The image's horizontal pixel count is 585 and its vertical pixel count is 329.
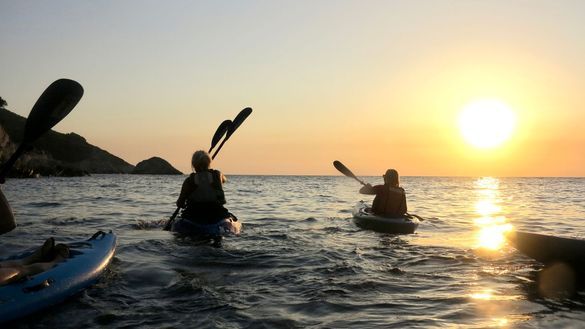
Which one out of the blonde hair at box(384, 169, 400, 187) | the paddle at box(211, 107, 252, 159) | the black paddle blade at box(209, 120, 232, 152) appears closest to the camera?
the blonde hair at box(384, 169, 400, 187)

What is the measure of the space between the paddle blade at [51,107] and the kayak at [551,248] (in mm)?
6252

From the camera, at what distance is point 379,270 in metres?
6.80

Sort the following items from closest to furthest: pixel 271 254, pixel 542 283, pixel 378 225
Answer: pixel 542 283 < pixel 271 254 < pixel 378 225

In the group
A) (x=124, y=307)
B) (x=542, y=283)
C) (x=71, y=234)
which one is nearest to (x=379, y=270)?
(x=542, y=283)

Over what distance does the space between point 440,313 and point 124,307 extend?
3.07 m

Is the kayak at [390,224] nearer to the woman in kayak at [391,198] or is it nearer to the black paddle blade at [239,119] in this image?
the woman in kayak at [391,198]

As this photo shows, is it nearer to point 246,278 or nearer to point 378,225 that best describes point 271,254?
point 246,278

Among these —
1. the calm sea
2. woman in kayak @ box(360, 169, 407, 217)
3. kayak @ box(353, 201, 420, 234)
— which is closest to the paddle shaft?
the calm sea

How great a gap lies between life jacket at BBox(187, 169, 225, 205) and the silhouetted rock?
11832 centimetres

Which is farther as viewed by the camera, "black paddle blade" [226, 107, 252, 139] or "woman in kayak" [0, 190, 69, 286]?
"black paddle blade" [226, 107, 252, 139]

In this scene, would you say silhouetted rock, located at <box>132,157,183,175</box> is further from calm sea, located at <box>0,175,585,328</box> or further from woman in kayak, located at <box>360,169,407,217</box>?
woman in kayak, located at <box>360,169,407,217</box>

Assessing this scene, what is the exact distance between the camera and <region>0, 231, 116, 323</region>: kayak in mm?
4238

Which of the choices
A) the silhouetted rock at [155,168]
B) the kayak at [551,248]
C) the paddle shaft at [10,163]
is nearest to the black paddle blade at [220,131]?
the paddle shaft at [10,163]

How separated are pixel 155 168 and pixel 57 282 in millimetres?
125105
